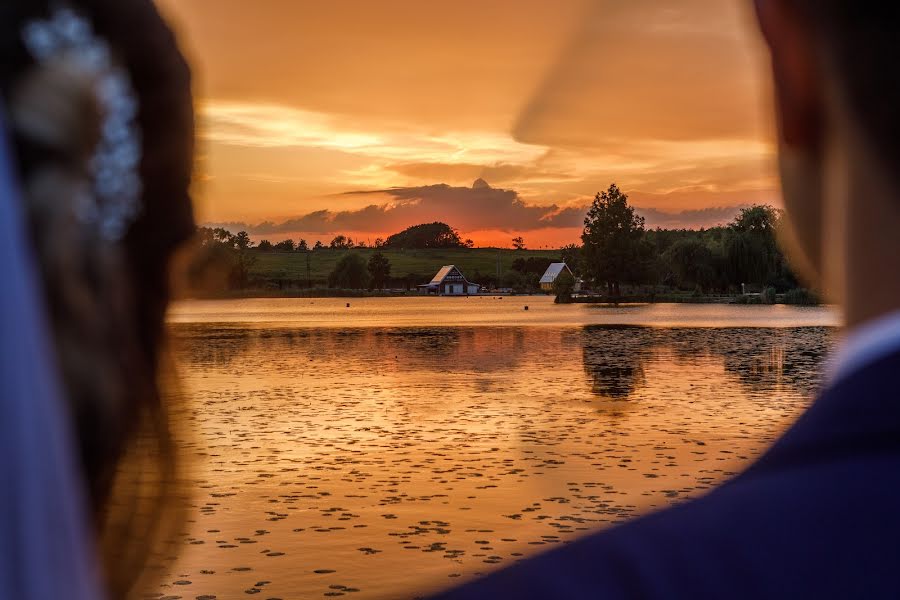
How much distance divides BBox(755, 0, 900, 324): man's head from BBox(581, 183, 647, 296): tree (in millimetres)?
133654

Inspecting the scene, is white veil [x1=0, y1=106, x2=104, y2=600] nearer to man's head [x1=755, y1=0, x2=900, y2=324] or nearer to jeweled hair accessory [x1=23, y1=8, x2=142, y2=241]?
jeweled hair accessory [x1=23, y1=8, x2=142, y2=241]

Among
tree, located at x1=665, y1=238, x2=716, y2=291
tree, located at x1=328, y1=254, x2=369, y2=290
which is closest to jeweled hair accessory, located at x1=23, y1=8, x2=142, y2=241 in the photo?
tree, located at x1=665, y1=238, x2=716, y2=291

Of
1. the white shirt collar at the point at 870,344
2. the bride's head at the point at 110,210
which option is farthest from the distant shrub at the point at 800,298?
the white shirt collar at the point at 870,344

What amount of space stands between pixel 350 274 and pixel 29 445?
148 m

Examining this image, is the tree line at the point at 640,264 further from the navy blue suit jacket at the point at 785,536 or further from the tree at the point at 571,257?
the navy blue suit jacket at the point at 785,536

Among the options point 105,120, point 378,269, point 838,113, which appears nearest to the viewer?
point 838,113

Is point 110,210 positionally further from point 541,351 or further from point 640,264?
point 640,264

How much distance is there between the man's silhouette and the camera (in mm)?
546

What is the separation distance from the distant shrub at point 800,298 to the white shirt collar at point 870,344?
3762 inches

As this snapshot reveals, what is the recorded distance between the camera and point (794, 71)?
0.71 meters

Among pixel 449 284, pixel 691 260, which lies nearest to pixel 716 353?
pixel 691 260

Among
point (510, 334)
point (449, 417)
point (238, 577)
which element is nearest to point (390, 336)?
point (510, 334)

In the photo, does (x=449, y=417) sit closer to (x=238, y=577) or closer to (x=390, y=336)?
(x=238, y=577)

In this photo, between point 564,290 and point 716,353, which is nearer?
point 716,353
